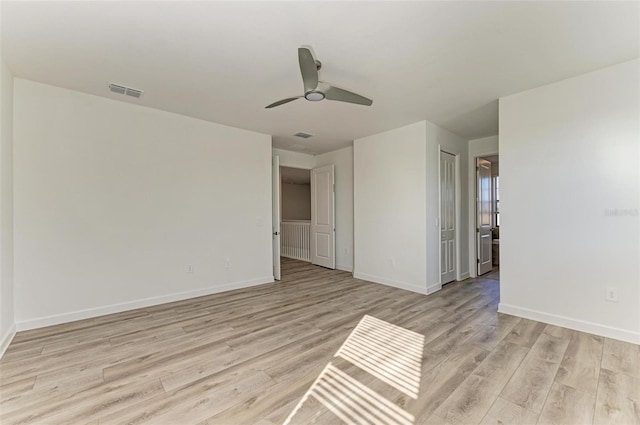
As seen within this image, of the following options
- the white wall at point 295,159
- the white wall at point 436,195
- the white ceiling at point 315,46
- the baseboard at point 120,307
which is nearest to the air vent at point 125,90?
the white ceiling at point 315,46

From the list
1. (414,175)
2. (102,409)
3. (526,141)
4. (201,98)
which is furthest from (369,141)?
(102,409)

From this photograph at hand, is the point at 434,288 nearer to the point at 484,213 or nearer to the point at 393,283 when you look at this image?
the point at 393,283

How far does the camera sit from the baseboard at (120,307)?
3.05 metres

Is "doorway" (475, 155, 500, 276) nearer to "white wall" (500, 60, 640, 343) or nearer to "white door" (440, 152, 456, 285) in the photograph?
"white door" (440, 152, 456, 285)

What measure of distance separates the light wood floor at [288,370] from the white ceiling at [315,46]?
2.70 meters

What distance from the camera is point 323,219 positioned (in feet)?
21.1

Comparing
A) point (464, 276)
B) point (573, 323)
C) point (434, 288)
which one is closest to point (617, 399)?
point (573, 323)

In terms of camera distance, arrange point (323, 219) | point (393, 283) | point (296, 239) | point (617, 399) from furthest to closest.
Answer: point (296, 239) → point (323, 219) → point (393, 283) → point (617, 399)

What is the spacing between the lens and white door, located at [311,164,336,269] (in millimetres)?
6184

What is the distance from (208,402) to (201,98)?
10.6ft

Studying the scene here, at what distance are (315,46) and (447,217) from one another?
3741mm

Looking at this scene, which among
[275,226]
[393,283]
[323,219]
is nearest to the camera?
[393,283]

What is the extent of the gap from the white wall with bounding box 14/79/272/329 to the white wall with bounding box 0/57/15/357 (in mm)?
120

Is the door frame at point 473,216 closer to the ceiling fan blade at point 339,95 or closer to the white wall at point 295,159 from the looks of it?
the white wall at point 295,159
